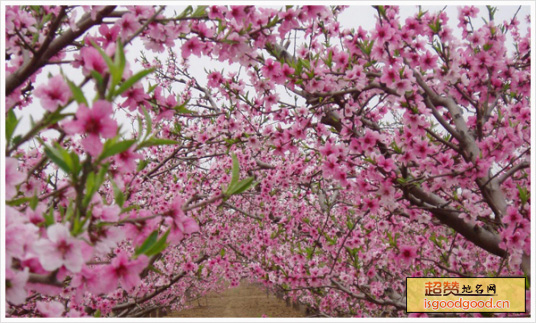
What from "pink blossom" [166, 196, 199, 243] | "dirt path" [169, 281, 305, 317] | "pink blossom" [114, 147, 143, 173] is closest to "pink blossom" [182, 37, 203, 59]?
"pink blossom" [114, 147, 143, 173]

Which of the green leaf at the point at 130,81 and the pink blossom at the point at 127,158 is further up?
the green leaf at the point at 130,81

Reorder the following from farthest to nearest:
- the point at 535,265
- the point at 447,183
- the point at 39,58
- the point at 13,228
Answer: the point at 447,183 → the point at 535,265 → the point at 39,58 → the point at 13,228

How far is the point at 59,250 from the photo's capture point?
4.17 ft

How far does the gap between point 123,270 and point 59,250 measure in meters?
0.38

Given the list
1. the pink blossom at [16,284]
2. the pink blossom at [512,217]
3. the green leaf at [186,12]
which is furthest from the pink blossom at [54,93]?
the pink blossom at [512,217]

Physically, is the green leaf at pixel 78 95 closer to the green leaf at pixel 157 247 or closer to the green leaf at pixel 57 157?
the green leaf at pixel 57 157

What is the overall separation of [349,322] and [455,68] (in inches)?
104

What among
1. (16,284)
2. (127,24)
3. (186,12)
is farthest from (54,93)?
(186,12)

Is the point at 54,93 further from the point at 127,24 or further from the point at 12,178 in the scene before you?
the point at 127,24

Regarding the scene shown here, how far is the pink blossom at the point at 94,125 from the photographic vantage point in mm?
1284

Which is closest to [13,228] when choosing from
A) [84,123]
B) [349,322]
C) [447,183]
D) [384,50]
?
[84,123]

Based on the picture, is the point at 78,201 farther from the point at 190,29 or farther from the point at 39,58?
the point at 190,29

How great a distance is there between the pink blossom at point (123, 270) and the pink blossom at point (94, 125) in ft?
1.72

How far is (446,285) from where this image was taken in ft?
11.9
